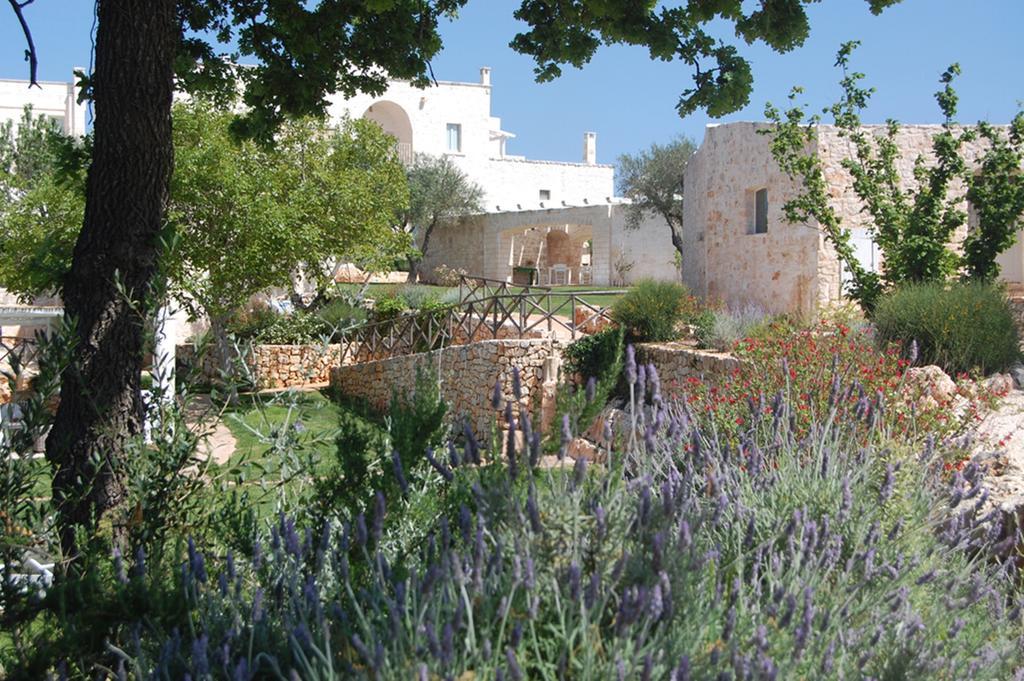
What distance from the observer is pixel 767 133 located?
47.8 feet

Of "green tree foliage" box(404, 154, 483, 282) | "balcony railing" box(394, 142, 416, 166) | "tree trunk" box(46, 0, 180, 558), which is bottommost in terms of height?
"tree trunk" box(46, 0, 180, 558)

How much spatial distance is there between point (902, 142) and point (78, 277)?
45.1 ft

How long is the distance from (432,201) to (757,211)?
61.0 feet

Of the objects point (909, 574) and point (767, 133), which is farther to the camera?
point (767, 133)

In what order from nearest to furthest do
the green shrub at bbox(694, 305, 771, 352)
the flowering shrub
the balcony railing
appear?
the flowering shrub → the green shrub at bbox(694, 305, 771, 352) → the balcony railing

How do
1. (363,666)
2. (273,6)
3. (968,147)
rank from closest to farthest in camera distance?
(363,666) < (273,6) < (968,147)

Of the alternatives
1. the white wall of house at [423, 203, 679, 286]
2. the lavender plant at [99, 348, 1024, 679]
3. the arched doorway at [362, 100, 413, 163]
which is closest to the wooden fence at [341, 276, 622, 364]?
the white wall of house at [423, 203, 679, 286]

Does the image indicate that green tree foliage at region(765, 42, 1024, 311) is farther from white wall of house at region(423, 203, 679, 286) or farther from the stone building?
white wall of house at region(423, 203, 679, 286)

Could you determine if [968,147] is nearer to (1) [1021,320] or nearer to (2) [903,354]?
(1) [1021,320]

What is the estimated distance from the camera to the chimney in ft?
140

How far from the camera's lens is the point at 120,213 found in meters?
3.52

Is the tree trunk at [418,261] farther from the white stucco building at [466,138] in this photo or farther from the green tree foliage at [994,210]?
the green tree foliage at [994,210]

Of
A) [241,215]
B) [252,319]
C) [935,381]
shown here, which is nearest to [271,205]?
[241,215]

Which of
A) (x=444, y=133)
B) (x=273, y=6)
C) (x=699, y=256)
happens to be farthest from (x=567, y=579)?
(x=444, y=133)
